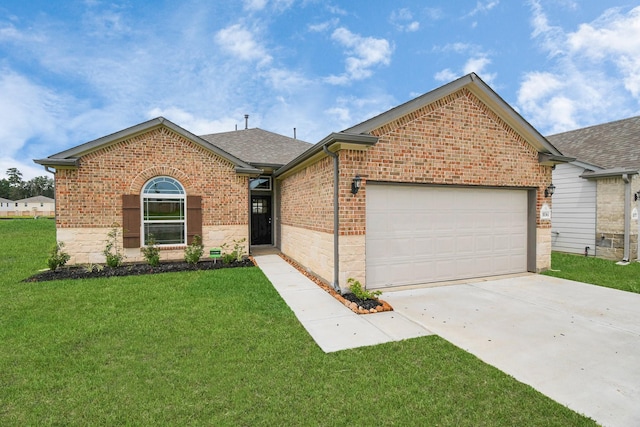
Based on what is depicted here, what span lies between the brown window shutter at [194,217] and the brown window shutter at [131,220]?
4.65 feet

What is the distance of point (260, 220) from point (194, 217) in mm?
4193

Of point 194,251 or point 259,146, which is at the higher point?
point 259,146

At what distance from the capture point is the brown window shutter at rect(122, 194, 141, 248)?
350 inches

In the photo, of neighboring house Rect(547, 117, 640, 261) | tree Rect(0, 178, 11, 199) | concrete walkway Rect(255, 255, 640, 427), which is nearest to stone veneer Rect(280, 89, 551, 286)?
concrete walkway Rect(255, 255, 640, 427)

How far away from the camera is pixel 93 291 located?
629 centimetres

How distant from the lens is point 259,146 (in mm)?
14367

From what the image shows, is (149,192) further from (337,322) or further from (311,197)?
(337,322)

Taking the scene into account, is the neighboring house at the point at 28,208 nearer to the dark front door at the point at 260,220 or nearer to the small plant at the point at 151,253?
the dark front door at the point at 260,220

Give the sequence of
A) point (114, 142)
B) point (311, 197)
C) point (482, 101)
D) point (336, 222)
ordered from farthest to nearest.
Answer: point (114, 142) → point (311, 197) → point (482, 101) → point (336, 222)

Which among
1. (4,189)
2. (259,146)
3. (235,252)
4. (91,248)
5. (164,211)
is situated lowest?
(235,252)

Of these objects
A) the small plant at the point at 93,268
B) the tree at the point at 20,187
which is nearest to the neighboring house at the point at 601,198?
the small plant at the point at 93,268

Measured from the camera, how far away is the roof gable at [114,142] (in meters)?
8.30

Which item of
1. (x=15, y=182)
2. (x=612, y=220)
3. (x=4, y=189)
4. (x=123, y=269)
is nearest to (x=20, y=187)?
(x=15, y=182)

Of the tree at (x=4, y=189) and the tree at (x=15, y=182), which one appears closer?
the tree at (x=4, y=189)
